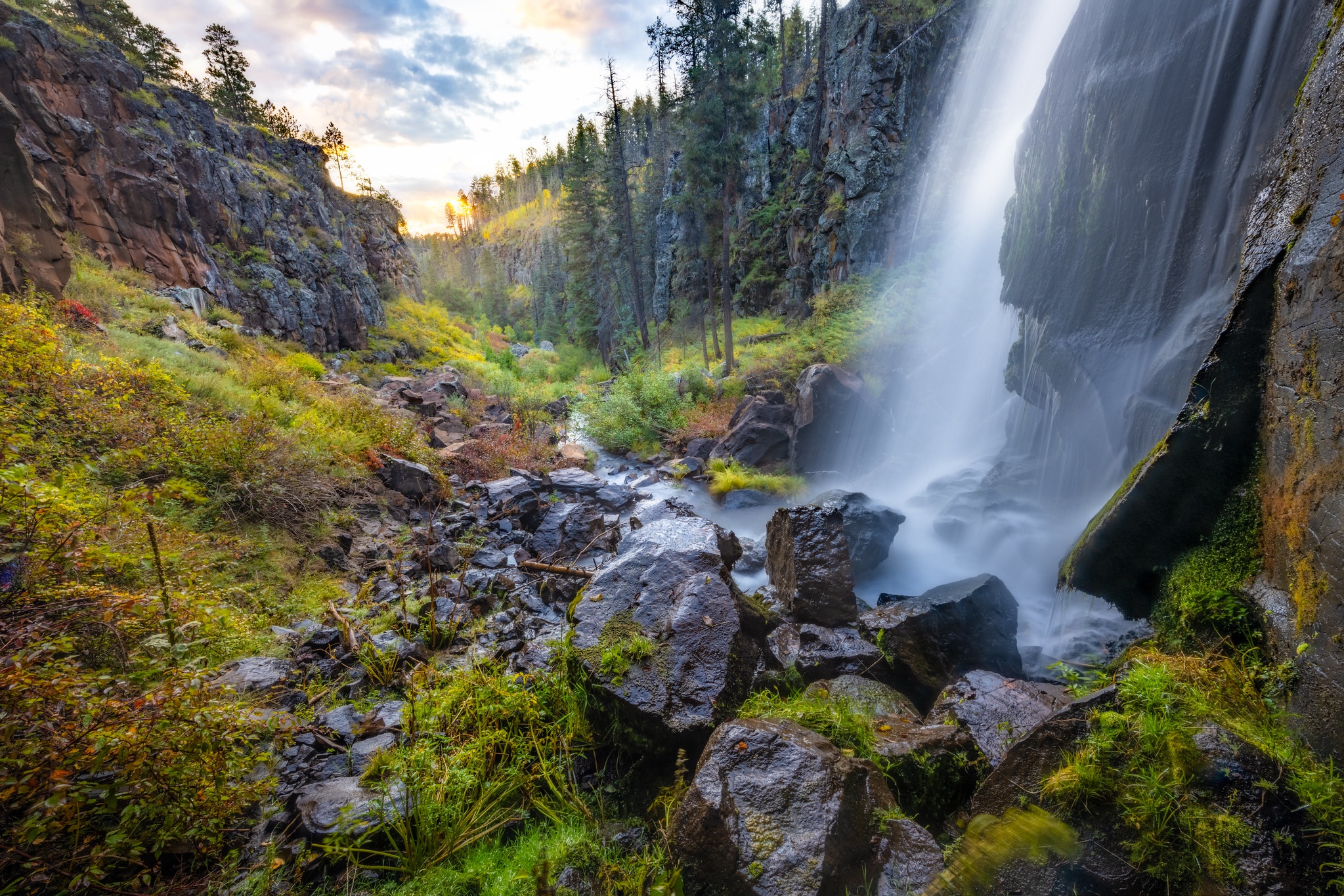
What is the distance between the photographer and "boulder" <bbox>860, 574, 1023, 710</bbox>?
16.2ft

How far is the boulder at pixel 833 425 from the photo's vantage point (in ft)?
44.7

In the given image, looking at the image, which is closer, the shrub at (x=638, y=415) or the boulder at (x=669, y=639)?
the boulder at (x=669, y=639)

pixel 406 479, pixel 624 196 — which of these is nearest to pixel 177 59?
pixel 624 196

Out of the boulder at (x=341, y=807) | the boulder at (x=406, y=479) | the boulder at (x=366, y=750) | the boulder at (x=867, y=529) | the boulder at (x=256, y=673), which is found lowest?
the boulder at (x=867, y=529)

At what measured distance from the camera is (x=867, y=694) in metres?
4.20

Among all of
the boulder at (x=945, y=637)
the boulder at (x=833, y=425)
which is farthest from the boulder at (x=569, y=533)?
the boulder at (x=833, y=425)

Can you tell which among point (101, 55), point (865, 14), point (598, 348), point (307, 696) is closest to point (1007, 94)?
point (865, 14)

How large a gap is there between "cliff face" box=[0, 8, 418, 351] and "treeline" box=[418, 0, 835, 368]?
1565cm

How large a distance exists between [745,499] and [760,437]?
7.85 ft

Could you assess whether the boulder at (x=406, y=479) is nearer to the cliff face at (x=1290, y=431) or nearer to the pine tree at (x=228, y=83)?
the cliff face at (x=1290, y=431)

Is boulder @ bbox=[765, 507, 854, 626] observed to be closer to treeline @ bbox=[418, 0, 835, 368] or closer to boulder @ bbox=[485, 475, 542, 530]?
boulder @ bbox=[485, 475, 542, 530]

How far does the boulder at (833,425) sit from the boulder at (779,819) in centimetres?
1139

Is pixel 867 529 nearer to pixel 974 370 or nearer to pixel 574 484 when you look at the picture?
pixel 574 484

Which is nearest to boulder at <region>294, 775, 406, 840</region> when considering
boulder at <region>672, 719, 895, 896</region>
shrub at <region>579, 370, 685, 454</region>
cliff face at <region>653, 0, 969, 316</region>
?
boulder at <region>672, 719, 895, 896</region>
